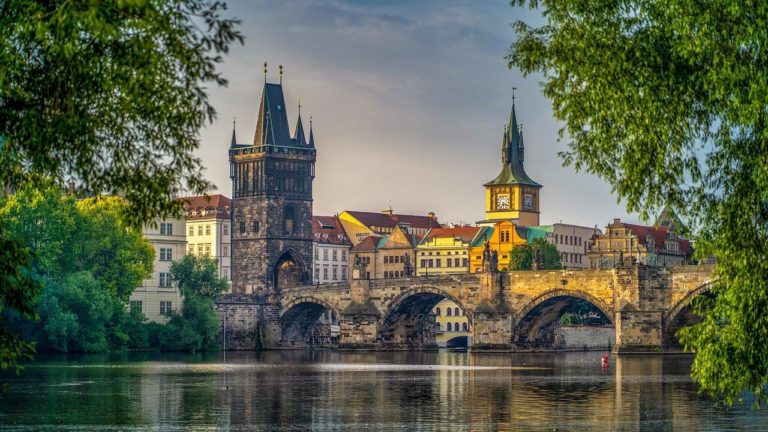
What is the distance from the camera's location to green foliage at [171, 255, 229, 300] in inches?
4198

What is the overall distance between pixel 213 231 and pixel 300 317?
3004 centimetres

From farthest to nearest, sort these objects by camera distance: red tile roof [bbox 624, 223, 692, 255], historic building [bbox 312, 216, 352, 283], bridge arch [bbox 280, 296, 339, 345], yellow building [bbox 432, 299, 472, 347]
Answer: historic building [bbox 312, 216, 352, 283] < red tile roof [bbox 624, 223, 692, 255] < yellow building [bbox 432, 299, 472, 347] < bridge arch [bbox 280, 296, 339, 345]

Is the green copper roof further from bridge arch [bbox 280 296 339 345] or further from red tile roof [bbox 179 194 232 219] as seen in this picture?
bridge arch [bbox 280 296 339 345]

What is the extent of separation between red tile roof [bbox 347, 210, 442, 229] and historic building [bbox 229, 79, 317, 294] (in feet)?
185

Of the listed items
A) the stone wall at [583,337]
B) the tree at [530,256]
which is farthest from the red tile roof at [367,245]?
the stone wall at [583,337]

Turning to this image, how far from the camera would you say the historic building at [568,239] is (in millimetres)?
161700

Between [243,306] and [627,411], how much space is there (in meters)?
71.4

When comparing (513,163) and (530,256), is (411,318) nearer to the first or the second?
(530,256)

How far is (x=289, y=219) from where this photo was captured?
404 ft

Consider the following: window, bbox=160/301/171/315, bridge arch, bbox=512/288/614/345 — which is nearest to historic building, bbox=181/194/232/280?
window, bbox=160/301/171/315

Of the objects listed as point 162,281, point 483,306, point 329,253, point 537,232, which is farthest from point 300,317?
A: point 329,253

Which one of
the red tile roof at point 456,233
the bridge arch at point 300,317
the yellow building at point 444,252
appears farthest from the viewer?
the red tile roof at point 456,233

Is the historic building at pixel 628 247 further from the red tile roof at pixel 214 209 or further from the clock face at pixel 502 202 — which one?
the red tile roof at pixel 214 209

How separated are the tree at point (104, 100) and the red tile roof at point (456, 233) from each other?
14571 cm
